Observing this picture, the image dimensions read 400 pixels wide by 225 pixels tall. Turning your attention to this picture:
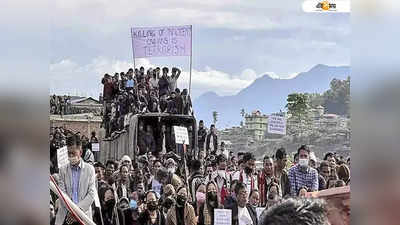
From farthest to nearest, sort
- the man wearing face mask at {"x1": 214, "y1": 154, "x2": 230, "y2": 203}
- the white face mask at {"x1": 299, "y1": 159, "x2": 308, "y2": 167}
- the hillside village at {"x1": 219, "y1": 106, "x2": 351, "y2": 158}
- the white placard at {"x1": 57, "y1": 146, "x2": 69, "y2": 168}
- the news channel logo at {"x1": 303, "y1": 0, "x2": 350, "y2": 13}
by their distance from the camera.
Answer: the white placard at {"x1": 57, "y1": 146, "x2": 69, "y2": 168}, the man wearing face mask at {"x1": 214, "y1": 154, "x2": 230, "y2": 203}, the white face mask at {"x1": 299, "y1": 159, "x2": 308, "y2": 167}, the hillside village at {"x1": 219, "y1": 106, "x2": 351, "y2": 158}, the news channel logo at {"x1": 303, "y1": 0, "x2": 350, "y2": 13}

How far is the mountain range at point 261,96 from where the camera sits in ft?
8.26

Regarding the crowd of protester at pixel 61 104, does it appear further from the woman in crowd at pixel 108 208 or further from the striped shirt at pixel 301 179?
the striped shirt at pixel 301 179

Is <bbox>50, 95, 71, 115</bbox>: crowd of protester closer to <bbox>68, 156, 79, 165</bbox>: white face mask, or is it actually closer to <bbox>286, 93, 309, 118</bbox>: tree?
<bbox>68, 156, 79, 165</bbox>: white face mask

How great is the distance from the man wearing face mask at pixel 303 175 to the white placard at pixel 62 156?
1.06 metres

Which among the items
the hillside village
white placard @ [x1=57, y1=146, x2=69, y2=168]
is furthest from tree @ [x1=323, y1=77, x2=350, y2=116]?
white placard @ [x1=57, y1=146, x2=69, y2=168]

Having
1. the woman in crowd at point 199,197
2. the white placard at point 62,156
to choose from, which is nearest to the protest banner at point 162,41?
the woman in crowd at point 199,197

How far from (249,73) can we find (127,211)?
0.88 m

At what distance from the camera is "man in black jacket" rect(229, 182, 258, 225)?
2613 millimetres

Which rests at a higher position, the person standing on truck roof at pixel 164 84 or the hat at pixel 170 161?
the person standing on truck roof at pixel 164 84

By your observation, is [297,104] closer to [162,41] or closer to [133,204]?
[162,41]

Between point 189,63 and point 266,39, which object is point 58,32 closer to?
point 189,63

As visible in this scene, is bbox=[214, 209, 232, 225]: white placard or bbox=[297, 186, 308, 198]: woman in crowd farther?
bbox=[214, 209, 232, 225]: white placard

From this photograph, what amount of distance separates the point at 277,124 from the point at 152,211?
74cm

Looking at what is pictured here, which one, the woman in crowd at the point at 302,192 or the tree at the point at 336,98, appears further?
the woman in crowd at the point at 302,192
